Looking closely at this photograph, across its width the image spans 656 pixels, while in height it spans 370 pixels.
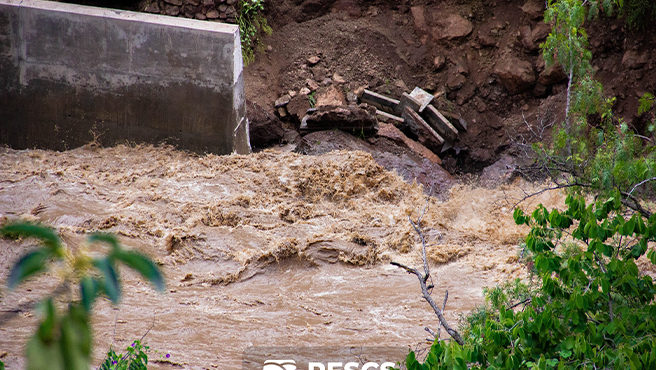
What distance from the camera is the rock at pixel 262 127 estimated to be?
10.6 m

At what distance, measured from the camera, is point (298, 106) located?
1149 centimetres

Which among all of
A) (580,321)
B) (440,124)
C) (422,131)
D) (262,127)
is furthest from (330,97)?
(580,321)

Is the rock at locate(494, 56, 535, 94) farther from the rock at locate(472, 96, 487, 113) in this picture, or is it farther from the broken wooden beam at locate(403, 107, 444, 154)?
the broken wooden beam at locate(403, 107, 444, 154)

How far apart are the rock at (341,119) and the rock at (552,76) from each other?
12.3ft

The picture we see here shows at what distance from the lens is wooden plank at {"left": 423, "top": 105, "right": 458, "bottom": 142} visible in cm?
1145

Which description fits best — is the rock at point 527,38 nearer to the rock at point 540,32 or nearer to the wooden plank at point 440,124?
A: the rock at point 540,32

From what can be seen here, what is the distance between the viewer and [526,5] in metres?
11.6

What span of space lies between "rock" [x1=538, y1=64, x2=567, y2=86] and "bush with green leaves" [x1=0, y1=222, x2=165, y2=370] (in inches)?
461

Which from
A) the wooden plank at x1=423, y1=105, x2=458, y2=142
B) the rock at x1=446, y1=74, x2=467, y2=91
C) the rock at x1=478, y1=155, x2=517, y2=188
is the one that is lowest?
the rock at x1=478, y1=155, x2=517, y2=188

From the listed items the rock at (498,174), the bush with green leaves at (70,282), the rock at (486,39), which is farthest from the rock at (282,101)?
the bush with green leaves at (70,282)

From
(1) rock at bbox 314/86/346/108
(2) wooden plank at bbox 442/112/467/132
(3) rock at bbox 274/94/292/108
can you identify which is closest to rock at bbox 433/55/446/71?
(2) wooden plank at bbox 442/112/467/132

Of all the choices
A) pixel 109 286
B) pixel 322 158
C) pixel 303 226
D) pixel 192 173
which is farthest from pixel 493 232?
pixel 109 286

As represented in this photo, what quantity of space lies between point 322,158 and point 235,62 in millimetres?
2199

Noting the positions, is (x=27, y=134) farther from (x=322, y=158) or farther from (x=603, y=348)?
(x=603, y=348)
